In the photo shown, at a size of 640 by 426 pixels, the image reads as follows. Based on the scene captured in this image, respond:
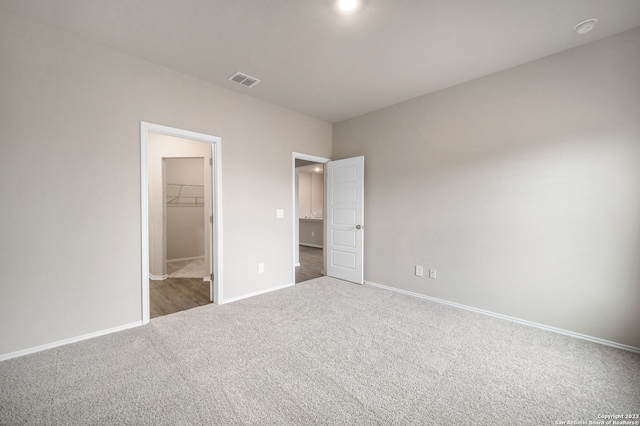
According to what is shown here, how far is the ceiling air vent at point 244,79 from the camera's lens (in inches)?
120

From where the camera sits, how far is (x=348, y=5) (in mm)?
1964

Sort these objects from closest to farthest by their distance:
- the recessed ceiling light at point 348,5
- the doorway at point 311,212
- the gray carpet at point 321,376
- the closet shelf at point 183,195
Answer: the gray carpet at point 321,376 < the recessed ceiling light at point 348,5 < the closet shelf at point 183,195 < the doorway at point 311,212

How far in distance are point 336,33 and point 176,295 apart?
385 centimetres

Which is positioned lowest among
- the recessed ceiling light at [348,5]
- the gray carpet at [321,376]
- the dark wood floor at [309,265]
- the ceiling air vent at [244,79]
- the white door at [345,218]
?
the gray carpet at [321,376]

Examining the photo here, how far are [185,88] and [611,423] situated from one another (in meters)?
4.54

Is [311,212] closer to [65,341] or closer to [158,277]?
[158,277]

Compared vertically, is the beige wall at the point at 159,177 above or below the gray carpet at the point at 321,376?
above

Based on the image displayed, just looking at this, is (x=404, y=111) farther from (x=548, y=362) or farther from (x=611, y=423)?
(x=611, y=423)

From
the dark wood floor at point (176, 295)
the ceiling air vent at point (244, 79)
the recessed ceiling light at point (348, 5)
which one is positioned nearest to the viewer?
the recessed ceiling light at point (348, 5)

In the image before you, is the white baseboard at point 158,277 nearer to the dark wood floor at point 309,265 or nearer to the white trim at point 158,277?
the white trim at point 158,277

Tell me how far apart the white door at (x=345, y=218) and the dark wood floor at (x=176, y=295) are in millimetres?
2146

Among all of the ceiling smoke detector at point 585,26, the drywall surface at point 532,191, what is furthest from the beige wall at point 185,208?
the ceiling smoke detector at point 585,26

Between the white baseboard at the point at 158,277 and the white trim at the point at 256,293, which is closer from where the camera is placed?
the white trim at the point at 256,293

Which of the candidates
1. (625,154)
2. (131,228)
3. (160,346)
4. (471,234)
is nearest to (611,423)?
(471,234)
